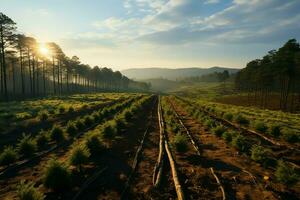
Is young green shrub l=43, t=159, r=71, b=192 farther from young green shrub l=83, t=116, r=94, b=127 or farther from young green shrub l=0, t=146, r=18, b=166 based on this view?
young green shrub l=83, t=116, r=94, b=127

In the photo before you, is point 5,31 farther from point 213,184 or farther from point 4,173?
point 213,184

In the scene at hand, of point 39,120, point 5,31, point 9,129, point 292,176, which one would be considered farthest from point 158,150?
point 5,31

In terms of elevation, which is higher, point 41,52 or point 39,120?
point 41,52

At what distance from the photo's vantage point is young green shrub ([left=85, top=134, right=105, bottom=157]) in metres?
13.2

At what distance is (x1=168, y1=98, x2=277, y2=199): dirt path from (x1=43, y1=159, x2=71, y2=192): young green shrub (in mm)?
4160

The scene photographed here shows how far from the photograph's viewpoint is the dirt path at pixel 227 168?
8.57 meters

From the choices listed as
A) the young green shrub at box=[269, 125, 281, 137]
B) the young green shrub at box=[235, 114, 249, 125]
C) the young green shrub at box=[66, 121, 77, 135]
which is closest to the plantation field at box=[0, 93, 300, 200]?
the young green shrub at box=[66, 121, 77, 135]

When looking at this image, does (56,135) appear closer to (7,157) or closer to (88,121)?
(7,157)

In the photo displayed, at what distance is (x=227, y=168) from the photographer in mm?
11258

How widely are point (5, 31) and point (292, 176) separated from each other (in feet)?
159

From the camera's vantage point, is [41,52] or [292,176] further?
[41,52]

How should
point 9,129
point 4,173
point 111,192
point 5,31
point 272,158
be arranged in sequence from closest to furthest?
1. point 111,192
2. point 4,173
3. point 272,158
4. point 9,129
5. point 5,31

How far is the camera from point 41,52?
67562 mm

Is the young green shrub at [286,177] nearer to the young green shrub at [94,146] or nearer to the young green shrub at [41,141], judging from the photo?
the young green shrub at [94,146]
